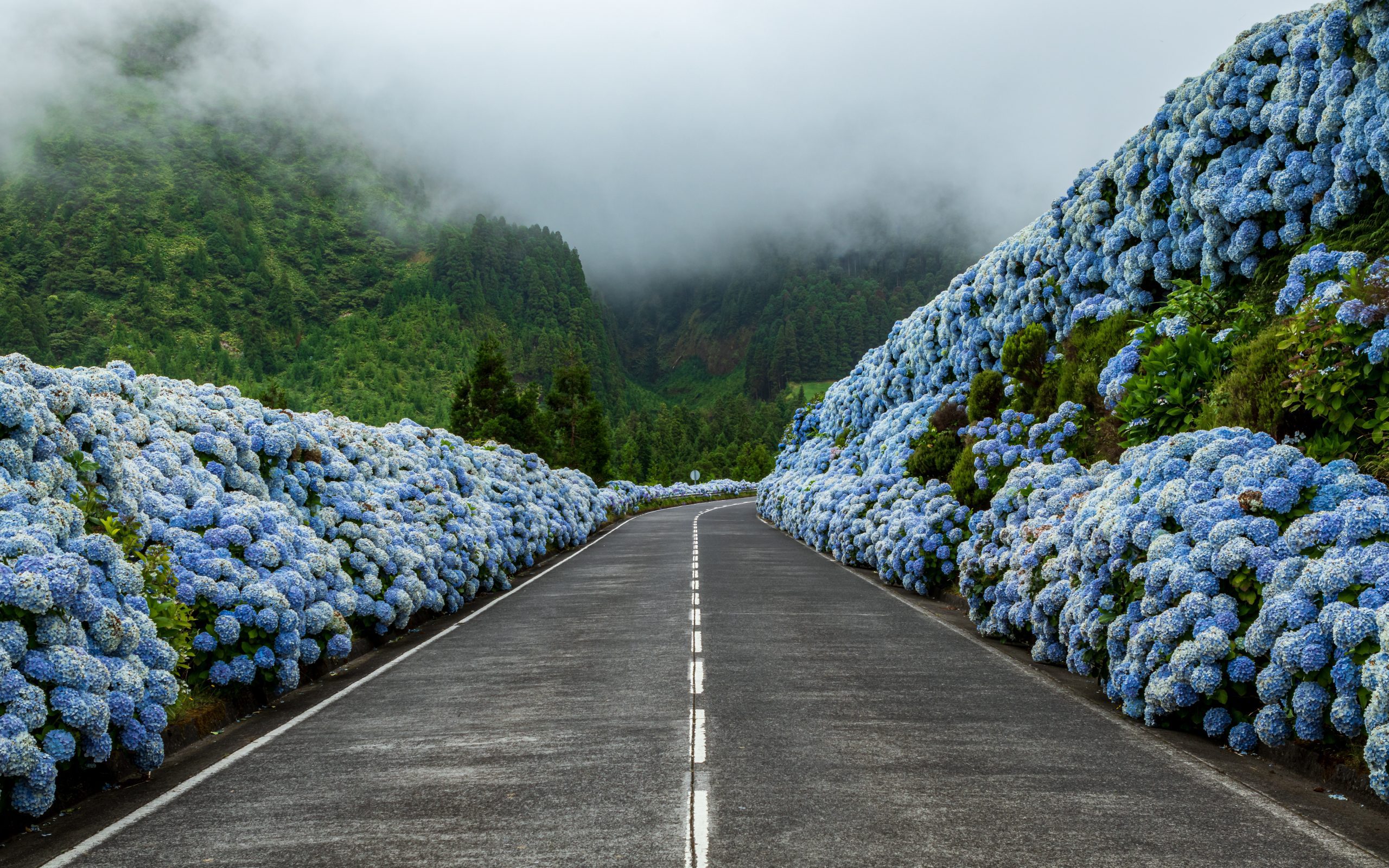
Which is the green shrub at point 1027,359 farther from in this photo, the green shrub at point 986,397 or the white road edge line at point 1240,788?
the white road edge line at point 1240,788

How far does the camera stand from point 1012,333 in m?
23.8

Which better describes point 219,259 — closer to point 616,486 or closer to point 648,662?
point 616,486

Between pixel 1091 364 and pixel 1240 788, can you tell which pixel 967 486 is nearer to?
pixel 1091 364

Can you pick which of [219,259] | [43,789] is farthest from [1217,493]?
[219,259]

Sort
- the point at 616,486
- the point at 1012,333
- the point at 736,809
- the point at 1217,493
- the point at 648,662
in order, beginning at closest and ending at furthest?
the point at 736,809 → the point at 1217,493 → the point at 648,662 → the point at 1012,333 → the point at 616,486

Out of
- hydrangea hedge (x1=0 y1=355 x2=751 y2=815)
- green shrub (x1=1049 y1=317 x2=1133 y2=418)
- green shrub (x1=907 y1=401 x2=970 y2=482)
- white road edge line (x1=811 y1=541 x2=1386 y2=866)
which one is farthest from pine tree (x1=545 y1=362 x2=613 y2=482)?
white road edge line (x1=811 y1=541 x2=1386 y2=866)

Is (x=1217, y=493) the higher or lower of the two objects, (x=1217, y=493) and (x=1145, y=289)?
the lower

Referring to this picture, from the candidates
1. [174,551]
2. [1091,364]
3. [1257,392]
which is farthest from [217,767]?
[1091,364]

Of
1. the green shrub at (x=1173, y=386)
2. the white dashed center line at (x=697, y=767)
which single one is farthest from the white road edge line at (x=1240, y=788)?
the green shrub at (x=1173, y=386)

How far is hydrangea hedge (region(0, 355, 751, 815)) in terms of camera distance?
6.93m

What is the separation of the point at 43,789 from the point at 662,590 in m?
12.8

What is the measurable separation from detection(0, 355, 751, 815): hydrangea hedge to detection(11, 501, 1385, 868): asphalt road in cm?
59

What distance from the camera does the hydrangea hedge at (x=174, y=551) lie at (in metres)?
6.93

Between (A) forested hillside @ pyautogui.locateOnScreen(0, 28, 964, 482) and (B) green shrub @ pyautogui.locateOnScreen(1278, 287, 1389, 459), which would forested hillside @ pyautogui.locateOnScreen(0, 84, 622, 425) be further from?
(B) green shrub @ pyautogui.locateOnScreen(1278, 287, 1389, 459)
